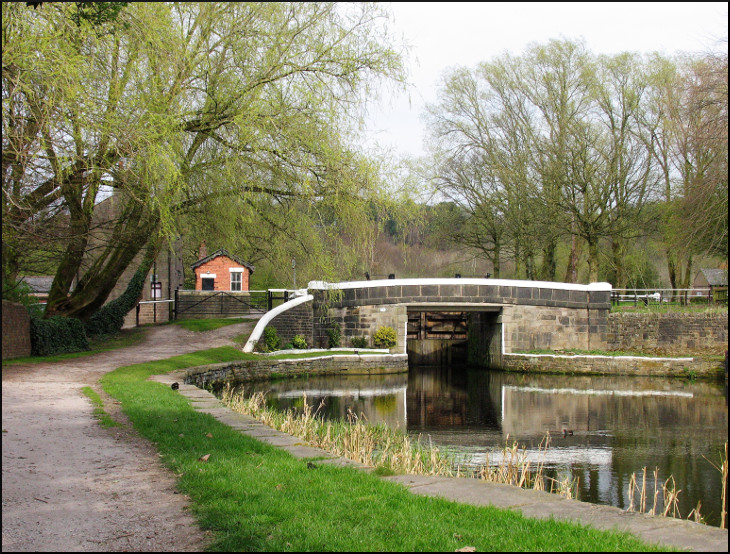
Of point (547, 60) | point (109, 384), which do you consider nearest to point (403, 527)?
point (109, 384)

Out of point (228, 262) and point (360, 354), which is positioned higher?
point (228, 262)

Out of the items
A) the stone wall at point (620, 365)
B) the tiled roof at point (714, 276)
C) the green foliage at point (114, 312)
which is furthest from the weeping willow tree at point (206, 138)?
the tiled roof at point (714, 276)

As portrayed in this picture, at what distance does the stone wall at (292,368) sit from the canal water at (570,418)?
671 millimetres

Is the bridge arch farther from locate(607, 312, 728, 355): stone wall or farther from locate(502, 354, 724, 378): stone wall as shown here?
locate(502, 354, 724, 378): stone wall

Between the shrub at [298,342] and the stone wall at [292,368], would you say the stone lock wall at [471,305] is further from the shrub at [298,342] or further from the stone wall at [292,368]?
the stone wall at [292,368]

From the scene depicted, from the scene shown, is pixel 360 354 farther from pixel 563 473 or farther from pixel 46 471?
pixel 46 471

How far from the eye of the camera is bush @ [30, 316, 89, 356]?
1529 centimetres

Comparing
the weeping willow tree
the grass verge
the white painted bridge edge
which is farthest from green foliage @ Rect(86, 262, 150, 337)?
the white painted bridge edge

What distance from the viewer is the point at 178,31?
43.6ft

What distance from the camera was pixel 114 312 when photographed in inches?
823

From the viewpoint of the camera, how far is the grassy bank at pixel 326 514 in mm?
3625

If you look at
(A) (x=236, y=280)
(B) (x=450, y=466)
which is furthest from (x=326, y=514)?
(A) (x=236, y=280)

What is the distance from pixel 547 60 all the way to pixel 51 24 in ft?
82.6

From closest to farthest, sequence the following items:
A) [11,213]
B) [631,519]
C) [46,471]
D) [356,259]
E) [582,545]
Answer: [582,545] < [631,519] < [46,471] < [11,213] < [356,259]
